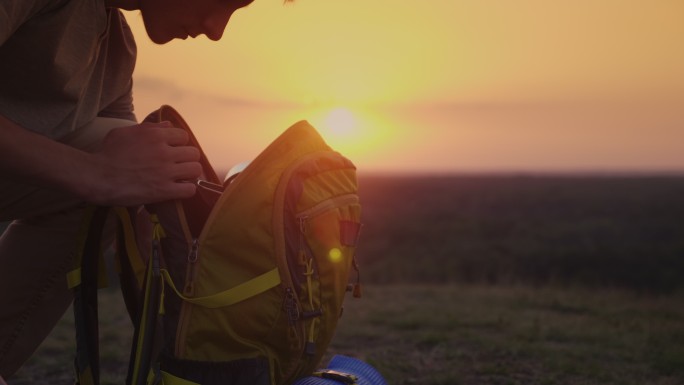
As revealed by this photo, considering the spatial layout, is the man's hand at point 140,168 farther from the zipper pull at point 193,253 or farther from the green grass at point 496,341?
the green grass at point 496,341

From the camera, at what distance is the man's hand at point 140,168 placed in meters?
1.63

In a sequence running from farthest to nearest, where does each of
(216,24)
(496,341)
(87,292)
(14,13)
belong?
(496,341) < (87,292) < (216,24) < (14,13)

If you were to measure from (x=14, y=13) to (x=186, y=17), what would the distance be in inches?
19.6

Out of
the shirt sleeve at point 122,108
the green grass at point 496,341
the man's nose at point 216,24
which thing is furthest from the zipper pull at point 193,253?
the green grass at point 496,341

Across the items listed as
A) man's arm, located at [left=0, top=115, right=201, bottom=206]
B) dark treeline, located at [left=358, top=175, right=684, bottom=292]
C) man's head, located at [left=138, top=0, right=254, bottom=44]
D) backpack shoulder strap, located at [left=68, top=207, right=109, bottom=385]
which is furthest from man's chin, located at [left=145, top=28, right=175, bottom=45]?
dark treeline, located at [left=358, top=175, right=684, bottom=292]

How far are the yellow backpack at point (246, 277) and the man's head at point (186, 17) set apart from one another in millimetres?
348

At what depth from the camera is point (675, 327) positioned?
4.38 metres

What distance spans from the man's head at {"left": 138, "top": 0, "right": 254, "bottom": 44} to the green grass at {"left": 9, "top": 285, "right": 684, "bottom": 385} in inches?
76.3

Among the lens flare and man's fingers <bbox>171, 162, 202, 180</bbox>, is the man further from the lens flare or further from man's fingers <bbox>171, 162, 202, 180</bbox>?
the lens flare

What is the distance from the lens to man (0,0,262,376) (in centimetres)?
155

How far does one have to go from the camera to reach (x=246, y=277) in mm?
1758

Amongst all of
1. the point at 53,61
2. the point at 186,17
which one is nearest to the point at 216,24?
the point at 186,17

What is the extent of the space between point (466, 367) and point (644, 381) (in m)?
0.81

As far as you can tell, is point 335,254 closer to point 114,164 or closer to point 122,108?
point 114,164
